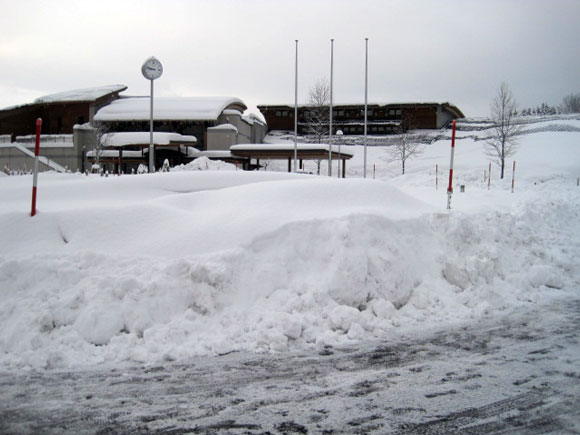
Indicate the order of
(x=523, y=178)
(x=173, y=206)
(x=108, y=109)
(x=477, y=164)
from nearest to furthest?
(x=173, y=206) → (x=523, y=178) → (x=477, y=164) → (x=108, y=109)

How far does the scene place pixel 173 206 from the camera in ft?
25.1

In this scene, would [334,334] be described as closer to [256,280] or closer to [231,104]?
[256,280]

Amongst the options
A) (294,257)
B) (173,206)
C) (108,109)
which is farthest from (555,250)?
(108,109)

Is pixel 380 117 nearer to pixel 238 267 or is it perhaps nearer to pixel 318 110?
pixel 318 110

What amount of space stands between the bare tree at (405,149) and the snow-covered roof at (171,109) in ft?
55.3

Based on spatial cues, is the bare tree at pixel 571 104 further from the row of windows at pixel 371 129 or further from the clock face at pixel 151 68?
the clock face at pixel 151 68

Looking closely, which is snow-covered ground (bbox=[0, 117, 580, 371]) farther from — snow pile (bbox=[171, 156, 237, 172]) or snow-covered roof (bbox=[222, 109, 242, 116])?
snow-covered roof (bbox=[222, 109, 242, 116])

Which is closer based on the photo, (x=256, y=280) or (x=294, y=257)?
(x=256, y=280)

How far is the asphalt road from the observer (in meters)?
3.62

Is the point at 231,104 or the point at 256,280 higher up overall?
the point at 231,104

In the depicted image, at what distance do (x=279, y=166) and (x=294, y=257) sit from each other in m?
44.7

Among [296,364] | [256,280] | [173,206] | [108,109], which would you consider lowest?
[296,364]

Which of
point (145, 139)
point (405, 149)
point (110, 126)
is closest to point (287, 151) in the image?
point (145, 139)

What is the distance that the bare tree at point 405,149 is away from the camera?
4832 centimetres
